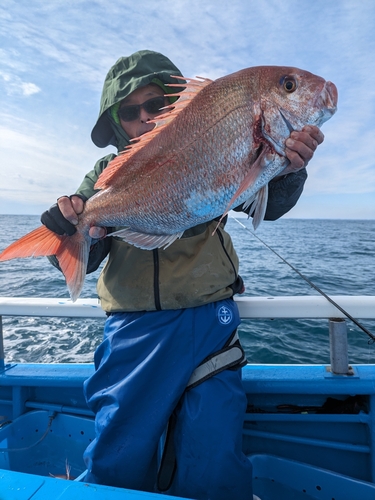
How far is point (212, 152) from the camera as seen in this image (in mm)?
1650

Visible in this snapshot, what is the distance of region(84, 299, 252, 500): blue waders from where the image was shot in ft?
5.80

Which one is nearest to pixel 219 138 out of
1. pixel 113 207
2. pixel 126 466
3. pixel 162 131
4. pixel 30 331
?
pixel 162 131

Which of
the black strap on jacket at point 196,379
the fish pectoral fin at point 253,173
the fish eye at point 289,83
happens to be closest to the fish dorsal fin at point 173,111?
the fish eye at point 289,83

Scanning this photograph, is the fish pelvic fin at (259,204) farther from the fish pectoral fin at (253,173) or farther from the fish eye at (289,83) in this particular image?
the fish eye at (289,83)

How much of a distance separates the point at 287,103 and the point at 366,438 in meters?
2.21

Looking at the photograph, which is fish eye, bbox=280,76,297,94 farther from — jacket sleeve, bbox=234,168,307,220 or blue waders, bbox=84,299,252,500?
blue waders, bbox=84,299,252,500

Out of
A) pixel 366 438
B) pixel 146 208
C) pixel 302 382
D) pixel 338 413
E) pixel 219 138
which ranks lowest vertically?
pixel 366 438

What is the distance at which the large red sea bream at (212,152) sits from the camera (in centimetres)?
162

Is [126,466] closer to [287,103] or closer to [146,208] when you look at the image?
[146,208]

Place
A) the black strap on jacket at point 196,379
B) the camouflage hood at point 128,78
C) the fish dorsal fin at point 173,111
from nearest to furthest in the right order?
the fish dorsal fin at point 173,111
the black strap on jacket at point 196,379
the camouflage hood at point 128,78

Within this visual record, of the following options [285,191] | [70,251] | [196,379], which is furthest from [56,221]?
[285,191]

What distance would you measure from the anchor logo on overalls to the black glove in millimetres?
975

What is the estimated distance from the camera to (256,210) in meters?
1.82

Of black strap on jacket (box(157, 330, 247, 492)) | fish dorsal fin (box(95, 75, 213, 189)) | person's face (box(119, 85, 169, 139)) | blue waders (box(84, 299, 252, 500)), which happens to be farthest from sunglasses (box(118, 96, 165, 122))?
black strap on jacket (box(157, 330, 247, 492))
